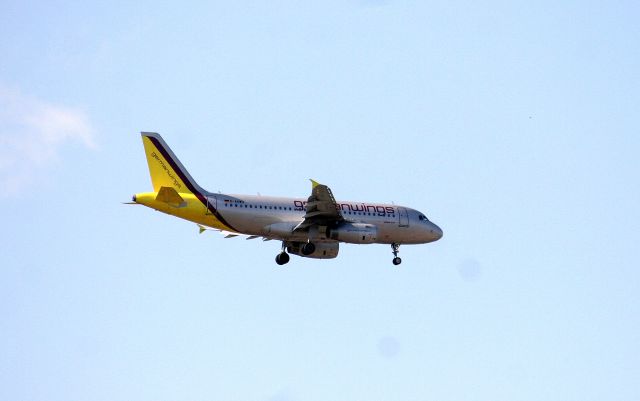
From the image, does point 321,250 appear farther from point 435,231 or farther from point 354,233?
point 435,231

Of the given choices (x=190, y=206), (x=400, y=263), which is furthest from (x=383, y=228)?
(x=190, y=206)

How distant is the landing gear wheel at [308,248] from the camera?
7569cm

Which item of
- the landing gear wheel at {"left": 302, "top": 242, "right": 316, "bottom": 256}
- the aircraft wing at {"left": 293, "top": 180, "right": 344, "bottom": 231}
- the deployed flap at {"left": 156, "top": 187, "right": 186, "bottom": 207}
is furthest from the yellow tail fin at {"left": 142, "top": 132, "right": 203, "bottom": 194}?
the landing gear wheel at {"left": 302, "top": 242, "right": 316, "bottom": 256}

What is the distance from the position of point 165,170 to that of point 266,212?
612 cm

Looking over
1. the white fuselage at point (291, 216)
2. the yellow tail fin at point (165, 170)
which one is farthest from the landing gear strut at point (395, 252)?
the yellow tail fin at point (165, 170)

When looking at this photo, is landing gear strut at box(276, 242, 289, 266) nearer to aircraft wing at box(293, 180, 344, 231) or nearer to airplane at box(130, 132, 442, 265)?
airplane at box(130, 132, 442, 265)

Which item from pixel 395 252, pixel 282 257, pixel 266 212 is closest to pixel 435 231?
pixel 395 252

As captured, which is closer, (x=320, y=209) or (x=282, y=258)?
(x=320, y=209)

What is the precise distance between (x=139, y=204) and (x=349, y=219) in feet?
42.7

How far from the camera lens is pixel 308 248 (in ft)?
249

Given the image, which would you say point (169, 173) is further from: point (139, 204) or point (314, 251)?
point (314, 251)

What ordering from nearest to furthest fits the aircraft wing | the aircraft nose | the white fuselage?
the aircraft wing
the white fuselage
the aircraft nose

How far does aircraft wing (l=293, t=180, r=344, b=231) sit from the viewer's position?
70.8m

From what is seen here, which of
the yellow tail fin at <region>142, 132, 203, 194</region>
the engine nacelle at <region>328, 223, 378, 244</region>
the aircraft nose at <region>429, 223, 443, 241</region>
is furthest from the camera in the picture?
the aircraft nose at <region>429, 223, 443, 241</region>
